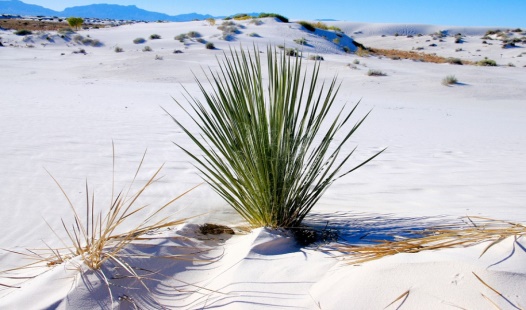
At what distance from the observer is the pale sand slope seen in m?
→ 1.77

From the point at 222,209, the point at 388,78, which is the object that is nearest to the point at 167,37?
the point at 388,78

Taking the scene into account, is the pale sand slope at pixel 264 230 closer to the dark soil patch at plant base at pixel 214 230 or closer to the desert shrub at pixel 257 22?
the dark soil patch at plant base at pixel 214 230

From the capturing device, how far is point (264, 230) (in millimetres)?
2635

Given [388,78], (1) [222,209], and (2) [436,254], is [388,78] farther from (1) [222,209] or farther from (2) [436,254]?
(2) [436,254]

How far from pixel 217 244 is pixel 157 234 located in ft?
1.12

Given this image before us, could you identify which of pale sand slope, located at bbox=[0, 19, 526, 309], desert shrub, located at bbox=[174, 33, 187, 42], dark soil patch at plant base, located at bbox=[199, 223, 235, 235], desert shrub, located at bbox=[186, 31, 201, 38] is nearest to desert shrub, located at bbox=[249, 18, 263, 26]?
desert shrub, located at bbox=[186, 31, 201, 38]

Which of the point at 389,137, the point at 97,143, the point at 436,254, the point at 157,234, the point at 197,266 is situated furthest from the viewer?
the point at 389,137

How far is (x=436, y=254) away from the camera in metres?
1.85

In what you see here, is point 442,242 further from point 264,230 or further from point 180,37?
point 180,37

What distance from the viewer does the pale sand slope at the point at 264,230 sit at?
69.6 inches

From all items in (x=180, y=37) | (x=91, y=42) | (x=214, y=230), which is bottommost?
(x=214, y=230)

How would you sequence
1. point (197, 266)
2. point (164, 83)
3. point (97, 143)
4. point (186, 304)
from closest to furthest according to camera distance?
point (186, 304)
point (197, 266)
point (97, 143)
point (164, 83)

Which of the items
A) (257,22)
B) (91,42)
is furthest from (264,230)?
(257,22)

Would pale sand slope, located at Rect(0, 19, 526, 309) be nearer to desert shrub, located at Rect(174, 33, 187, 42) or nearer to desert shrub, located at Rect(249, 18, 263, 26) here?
desert shrub, located at Rect(174, 33, 187, 42)
